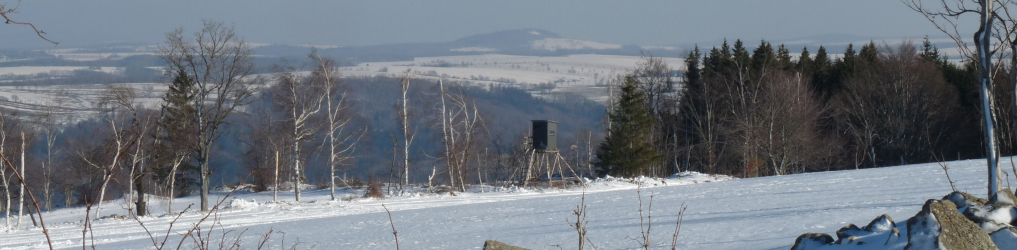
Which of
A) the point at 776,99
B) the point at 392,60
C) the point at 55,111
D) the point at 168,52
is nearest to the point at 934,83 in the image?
the point at 776,99

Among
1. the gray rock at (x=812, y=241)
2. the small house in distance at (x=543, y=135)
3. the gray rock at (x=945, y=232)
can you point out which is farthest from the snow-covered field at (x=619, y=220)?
the small house in distance at (x=543, y=135)

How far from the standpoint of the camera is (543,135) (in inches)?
1185

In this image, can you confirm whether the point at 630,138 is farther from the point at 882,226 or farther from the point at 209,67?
the point at 882,226

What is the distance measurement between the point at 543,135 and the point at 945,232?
26.2m

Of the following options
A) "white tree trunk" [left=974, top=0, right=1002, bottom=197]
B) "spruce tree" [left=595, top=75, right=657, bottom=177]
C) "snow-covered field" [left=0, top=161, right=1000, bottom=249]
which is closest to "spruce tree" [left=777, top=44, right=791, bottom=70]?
"spruce tree" [left=595, top=75, right=657, bottom=177]

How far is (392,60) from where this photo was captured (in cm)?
11288

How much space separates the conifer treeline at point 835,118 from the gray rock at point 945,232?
31038mm

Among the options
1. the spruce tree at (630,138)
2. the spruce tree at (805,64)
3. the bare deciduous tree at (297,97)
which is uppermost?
the spruce tree at (805,64)

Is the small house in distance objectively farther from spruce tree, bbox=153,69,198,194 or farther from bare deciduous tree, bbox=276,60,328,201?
spruce tree, bbox=153,69,198,194

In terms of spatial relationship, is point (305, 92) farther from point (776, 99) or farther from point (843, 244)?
point (843, 244)

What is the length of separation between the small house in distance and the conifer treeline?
365 inches

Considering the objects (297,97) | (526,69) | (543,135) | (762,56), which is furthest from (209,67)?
(526,69)

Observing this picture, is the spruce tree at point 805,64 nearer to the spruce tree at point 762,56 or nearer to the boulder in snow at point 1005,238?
the spruce tree at point 762,56

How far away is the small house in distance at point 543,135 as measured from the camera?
30031 millimetres
